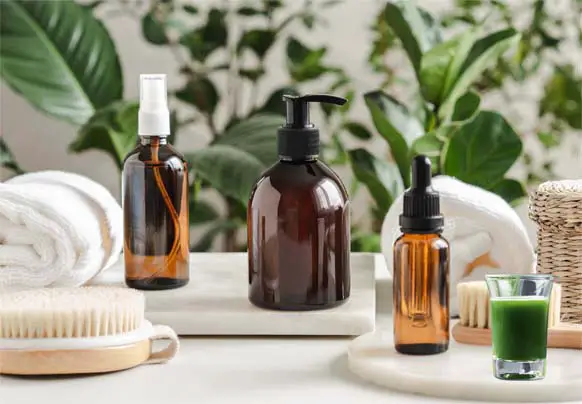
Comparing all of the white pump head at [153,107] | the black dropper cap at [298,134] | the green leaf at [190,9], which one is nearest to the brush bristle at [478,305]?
the black dropper cap at [298,134]

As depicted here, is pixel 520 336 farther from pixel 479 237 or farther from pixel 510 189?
pixel 510 189

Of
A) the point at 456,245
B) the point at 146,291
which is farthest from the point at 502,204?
the point at 146,291

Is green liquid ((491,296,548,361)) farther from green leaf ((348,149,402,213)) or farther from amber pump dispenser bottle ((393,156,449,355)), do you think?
green leaf ((348,149,402,213))

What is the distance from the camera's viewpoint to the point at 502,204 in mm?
817

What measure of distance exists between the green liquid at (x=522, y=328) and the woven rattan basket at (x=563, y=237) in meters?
0.15

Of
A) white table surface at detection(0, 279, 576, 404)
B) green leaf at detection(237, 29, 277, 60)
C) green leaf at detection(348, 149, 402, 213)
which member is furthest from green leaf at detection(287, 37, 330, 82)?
white table surface at detection(0, 279, 576, 404)

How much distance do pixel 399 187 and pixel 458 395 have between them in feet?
2.18

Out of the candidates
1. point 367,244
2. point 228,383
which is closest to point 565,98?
point 367,244

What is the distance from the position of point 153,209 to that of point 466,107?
17.1 inches

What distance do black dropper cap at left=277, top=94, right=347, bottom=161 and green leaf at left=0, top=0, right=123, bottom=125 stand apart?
31.9 inches

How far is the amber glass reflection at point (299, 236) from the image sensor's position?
73 cm

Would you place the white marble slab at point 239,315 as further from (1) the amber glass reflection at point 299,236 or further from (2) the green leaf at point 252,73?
(2) the green leaf at point 252,73

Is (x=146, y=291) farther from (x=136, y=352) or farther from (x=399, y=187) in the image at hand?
(x=399, y=187)

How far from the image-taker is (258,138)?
1.31 m
